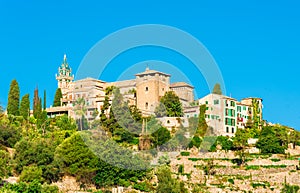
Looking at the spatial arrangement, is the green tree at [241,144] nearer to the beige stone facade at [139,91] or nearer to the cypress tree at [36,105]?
the beige stone facade at [139,91]

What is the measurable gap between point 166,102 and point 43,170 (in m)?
17.4

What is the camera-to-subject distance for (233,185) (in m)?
40.6

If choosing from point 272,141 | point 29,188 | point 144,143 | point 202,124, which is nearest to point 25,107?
point 144,143

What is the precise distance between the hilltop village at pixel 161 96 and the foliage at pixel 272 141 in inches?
188

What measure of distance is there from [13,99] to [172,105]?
12713 mm

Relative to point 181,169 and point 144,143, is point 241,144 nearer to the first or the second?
point 181,169

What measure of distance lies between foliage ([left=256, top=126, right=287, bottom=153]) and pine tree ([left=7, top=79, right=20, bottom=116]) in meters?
19.1

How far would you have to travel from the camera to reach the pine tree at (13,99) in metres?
50.7

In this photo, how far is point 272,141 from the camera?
4588 centimetres

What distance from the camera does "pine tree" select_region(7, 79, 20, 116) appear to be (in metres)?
50.7

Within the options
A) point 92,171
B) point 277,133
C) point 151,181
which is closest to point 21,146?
point 92,171

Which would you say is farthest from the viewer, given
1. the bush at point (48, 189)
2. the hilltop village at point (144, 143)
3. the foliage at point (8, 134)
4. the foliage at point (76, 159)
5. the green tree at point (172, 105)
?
the green tree at point (172, 105)

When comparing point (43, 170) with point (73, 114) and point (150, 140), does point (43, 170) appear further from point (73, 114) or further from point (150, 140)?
point (73, 114)

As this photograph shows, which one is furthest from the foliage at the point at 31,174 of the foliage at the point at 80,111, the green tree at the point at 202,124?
the green tree at the point at 202,124
